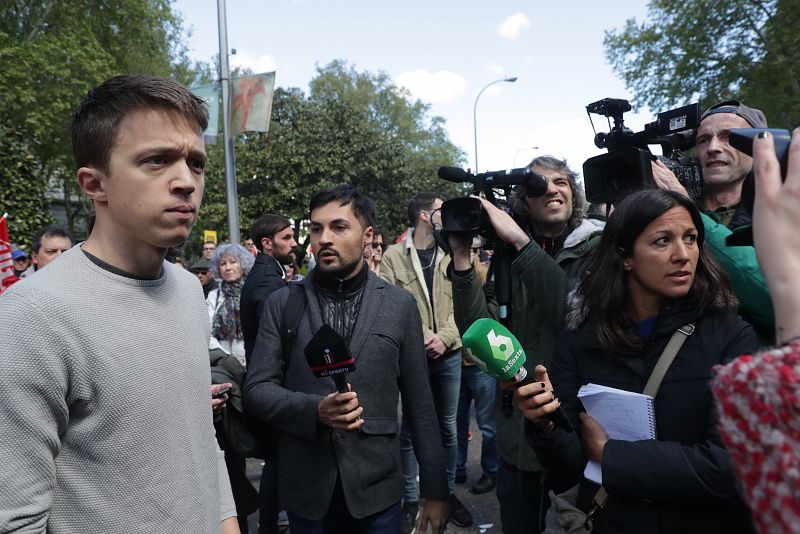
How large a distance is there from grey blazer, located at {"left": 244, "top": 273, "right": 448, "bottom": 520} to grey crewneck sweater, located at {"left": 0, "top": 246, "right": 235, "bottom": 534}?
81cm

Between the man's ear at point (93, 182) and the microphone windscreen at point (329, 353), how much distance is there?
86cm

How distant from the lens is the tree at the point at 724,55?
17.0m

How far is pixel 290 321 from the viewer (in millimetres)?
2611

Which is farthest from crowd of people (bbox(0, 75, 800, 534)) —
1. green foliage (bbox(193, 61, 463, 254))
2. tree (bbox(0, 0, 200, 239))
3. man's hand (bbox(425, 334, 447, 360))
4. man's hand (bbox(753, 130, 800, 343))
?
green foliage (bbox(193, 61, 463, 254))

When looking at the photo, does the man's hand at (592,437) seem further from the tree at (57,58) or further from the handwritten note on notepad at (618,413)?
the tree at (57,58)

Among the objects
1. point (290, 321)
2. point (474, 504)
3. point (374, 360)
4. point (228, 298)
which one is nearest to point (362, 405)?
point (374, 360)

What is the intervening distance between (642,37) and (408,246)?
66.7ft

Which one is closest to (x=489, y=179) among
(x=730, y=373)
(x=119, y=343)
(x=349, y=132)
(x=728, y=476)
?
(x=728, y=476)

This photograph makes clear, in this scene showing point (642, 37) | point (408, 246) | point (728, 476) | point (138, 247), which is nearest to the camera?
point (138, 247)

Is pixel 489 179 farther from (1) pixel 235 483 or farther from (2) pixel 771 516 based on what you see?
(2) pixel 771 516

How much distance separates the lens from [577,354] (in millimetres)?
2070

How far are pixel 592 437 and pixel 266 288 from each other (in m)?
2.84

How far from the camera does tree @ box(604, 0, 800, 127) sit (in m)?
17.0

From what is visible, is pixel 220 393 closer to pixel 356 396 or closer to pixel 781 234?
pixel 356 396
